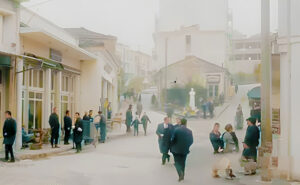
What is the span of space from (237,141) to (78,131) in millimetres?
1747

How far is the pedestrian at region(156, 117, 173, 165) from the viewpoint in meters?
→ 5.00

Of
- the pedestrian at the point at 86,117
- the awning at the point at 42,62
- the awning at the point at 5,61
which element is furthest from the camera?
the awning at the point at 5,61

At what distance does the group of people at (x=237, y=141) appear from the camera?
482cm

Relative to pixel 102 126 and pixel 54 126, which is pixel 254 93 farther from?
pixel 54 126

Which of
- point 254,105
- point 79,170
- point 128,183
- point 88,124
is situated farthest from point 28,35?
point 254,105

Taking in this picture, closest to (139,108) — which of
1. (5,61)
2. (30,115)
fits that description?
(30,115)

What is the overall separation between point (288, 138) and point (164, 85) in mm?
1466

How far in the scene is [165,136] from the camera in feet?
16.7

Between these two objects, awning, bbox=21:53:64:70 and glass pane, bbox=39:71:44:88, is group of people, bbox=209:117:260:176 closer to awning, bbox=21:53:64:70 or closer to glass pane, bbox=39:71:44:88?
awning, bbox=21:53:64:70

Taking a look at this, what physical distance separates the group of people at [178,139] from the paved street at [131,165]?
6 centimetres

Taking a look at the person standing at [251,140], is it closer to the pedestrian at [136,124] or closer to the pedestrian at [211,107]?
the pedestrian at [211,107]

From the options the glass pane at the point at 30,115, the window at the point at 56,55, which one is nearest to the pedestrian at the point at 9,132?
the glass pane at the point at 30,115

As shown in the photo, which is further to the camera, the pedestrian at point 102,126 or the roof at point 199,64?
the pedestrian at point 102,126

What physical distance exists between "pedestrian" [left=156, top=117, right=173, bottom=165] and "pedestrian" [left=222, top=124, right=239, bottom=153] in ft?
1.88
